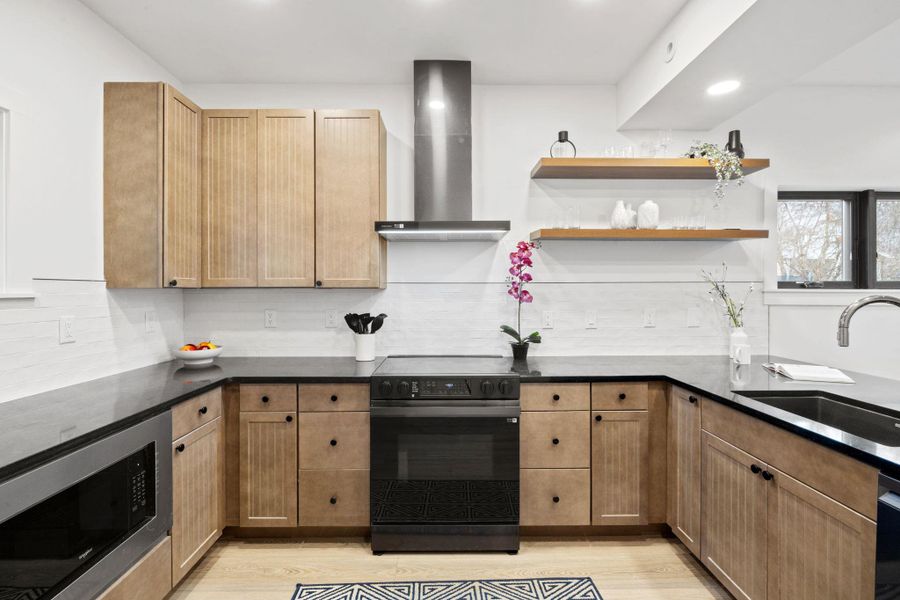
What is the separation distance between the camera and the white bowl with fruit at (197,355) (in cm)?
260

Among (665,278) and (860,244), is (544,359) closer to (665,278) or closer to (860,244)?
(665,278)

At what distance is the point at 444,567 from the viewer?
2250mm

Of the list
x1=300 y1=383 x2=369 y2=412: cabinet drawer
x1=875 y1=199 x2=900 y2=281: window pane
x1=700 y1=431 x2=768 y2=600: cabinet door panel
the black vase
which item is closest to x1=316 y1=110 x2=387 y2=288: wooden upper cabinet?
x1=300 y1=383 x2=369 y2=412: cabinet drawer

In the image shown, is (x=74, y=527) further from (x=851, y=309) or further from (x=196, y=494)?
(x=851, y=309)

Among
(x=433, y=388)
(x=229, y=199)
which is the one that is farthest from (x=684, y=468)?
(x=229, y=199)

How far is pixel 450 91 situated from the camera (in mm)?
2801

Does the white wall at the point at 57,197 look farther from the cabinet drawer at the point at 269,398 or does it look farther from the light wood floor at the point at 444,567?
the light wood floor at the point at 444,567

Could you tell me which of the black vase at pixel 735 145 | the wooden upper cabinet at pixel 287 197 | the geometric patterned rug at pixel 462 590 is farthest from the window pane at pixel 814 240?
the wooden upper cabinet at pixel 287 197

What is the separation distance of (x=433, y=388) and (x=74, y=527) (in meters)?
1.45

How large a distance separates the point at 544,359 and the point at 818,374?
1386 mm

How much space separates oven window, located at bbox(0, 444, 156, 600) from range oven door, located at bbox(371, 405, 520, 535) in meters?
1.01

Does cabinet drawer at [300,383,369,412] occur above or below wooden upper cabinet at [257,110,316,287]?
below

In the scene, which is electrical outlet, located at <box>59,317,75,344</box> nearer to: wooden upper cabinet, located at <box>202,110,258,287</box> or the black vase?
wooden upper cabinet, located at <box>202,110,258,287</box>

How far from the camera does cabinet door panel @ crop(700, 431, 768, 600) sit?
1.70 metres
